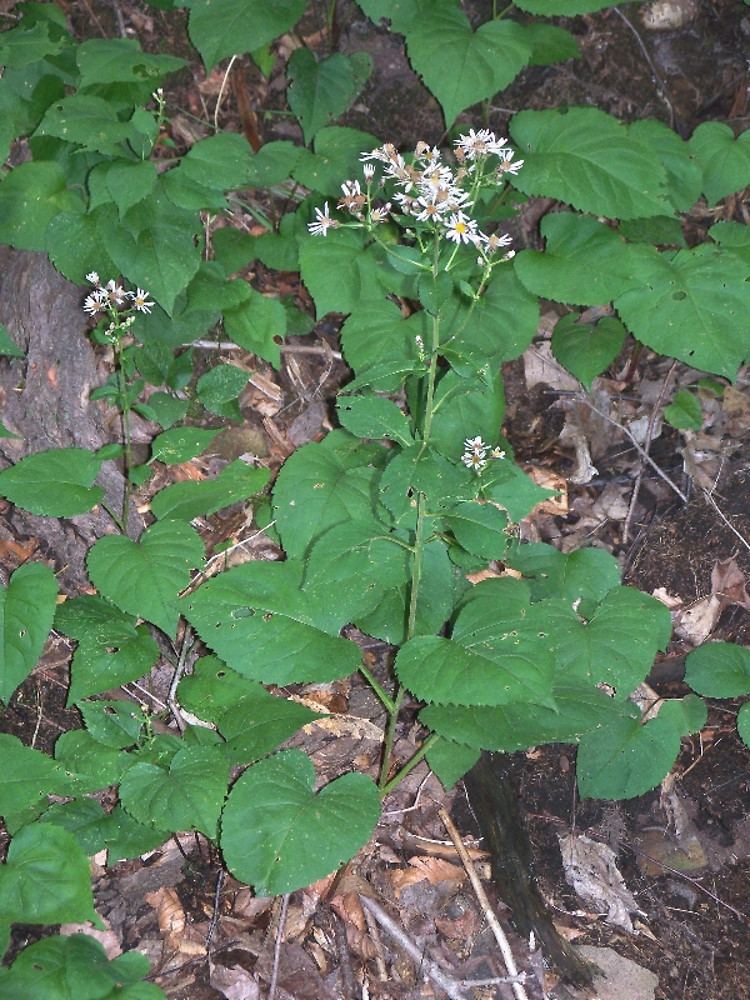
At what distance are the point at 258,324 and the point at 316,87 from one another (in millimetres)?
946

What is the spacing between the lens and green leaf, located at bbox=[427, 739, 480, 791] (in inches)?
103

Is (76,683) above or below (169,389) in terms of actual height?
below

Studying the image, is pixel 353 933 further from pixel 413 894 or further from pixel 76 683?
pixel 76 683

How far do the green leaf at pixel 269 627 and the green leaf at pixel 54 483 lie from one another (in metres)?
0.43

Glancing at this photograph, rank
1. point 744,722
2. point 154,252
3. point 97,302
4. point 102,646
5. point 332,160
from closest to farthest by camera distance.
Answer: point 102,646 → point 97,302 → point 744,722 → point 154,252 → point 332,160

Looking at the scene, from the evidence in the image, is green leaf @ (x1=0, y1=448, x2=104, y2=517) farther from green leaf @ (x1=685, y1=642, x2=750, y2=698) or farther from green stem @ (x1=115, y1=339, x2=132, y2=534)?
green leaf @ (x1=685, y1=642, x2=750, y2=698)

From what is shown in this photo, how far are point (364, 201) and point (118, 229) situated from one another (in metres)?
1.11

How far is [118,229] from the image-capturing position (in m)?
2.95

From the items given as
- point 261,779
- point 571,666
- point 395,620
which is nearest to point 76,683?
point 261,779

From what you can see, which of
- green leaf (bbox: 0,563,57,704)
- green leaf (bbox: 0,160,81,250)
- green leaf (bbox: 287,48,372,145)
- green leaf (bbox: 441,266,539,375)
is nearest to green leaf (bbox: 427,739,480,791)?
green leaf (bbox: 0,563,57,704)

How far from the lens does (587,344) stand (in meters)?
3.43

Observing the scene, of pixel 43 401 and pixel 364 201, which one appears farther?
pixel 43 401

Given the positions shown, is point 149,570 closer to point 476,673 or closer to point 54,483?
point 54,483

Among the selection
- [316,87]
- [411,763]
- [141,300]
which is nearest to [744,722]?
[411,763]
